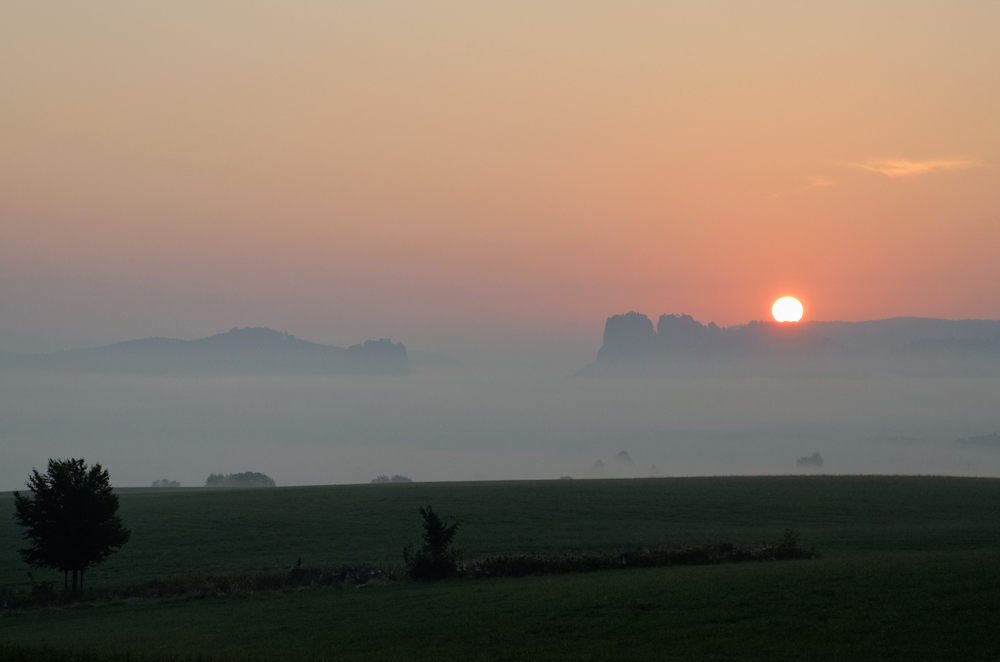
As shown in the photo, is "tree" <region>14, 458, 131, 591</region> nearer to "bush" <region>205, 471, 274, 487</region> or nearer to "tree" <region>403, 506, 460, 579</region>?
"tree" <region>403, 506, 460, 579</region>

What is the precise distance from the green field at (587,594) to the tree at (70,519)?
2082mm

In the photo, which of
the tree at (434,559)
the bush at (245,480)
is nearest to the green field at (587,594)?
the tree at (434,559)

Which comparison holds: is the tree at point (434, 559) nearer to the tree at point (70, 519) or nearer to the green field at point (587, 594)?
the green field at point (587, 594)

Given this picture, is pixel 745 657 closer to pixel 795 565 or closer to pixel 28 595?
pixel 795 565

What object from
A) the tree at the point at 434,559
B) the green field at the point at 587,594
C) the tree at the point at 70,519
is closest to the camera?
the green field at the point at 587,594

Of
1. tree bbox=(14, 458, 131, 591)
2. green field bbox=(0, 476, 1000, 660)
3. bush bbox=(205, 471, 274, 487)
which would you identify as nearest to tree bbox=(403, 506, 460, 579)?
green field bbox=(0, 476, 1000, 660)

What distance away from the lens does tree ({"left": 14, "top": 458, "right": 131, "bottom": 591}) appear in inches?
1569

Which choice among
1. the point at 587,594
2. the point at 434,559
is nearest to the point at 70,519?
the point at 434,559

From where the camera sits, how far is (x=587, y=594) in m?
28.4

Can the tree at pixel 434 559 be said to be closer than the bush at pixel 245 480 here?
Yes

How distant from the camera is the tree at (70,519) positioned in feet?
131

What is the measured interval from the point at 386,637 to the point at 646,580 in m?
10.9

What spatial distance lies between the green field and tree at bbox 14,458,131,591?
2.08 m

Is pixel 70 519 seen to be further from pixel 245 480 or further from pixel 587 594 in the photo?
pixel 245 480
